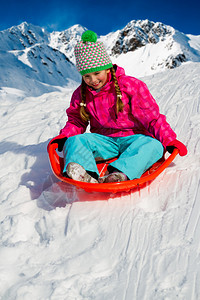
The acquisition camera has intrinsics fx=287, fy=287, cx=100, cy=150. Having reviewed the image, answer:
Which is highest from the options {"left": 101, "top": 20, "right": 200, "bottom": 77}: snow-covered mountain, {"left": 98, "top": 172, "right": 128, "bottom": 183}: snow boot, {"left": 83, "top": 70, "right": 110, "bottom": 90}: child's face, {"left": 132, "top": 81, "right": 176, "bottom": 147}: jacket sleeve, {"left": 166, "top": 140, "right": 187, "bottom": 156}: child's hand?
{"left": 83, "top": 70, "right": 110, "bottom": 90}: child's face

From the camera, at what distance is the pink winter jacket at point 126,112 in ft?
5.93

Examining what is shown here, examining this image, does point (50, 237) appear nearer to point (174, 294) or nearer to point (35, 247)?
point (35, 247)

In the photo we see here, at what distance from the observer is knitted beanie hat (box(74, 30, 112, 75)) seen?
1783 mm

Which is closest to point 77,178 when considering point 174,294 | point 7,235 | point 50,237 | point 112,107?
point 50,237

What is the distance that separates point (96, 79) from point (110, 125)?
33 centimetres

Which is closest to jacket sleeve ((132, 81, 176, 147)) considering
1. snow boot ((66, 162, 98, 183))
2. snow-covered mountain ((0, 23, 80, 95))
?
snow boot ((66, 162, 98, 183))

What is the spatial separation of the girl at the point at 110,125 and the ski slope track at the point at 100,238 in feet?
0.59

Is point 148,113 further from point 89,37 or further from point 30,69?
point 30,69

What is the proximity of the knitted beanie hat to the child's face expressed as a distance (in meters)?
0.02

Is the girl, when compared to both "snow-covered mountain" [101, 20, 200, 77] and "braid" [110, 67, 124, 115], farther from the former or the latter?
"snow-covered mountain" [101, 20, 200, 77]

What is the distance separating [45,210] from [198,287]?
90 centimetres

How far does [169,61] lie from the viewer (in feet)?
288

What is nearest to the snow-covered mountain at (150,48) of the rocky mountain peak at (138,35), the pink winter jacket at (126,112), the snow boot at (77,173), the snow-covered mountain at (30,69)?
the rocky mountain peak at (138,35)

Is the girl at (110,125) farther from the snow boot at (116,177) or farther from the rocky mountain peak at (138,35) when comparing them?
the rocky mountain peak at (138,35)
